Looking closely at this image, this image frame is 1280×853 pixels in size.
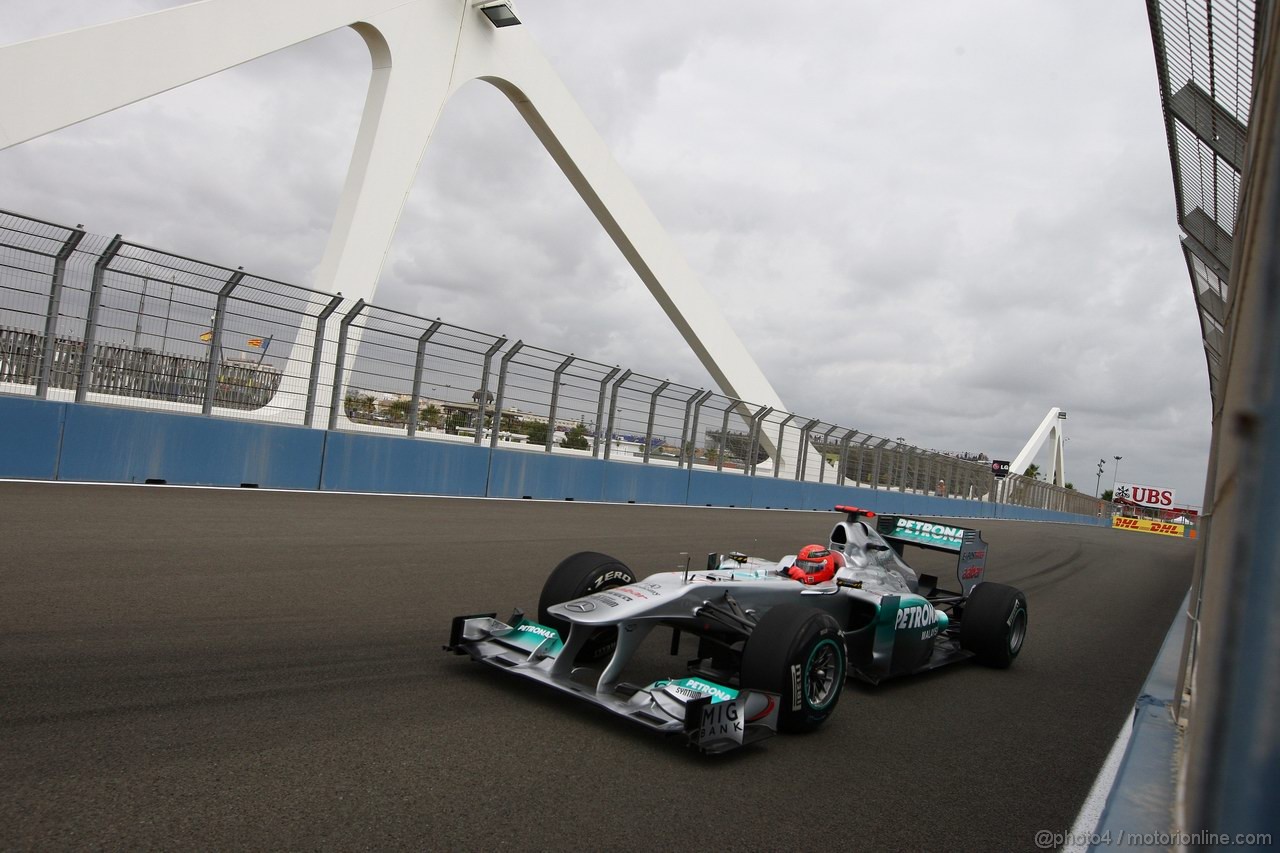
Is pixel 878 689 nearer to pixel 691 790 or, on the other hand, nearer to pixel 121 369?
pixel 691 790

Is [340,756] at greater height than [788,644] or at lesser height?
lesser

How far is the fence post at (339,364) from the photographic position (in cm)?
1257

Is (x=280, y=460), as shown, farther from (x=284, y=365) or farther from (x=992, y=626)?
(x=992, y=626)

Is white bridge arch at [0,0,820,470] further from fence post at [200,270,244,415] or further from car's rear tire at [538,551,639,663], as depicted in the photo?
car's rear tire at [538,551,639,663]

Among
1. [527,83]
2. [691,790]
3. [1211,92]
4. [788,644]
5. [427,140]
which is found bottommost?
[691,790]

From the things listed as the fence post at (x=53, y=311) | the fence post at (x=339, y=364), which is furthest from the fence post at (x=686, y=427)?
the fence post at (x=53, y=311)

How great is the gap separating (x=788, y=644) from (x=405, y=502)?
30.0 ft

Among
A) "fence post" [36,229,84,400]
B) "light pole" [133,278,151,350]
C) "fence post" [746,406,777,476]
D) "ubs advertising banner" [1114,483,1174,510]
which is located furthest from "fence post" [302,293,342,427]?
"ubs advertising banner" [1114,483,1174,510]

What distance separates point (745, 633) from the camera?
439 centimetres

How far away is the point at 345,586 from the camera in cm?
600

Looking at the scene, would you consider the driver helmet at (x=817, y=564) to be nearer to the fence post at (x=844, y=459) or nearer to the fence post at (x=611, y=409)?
the fence post at (x=611, y=409)

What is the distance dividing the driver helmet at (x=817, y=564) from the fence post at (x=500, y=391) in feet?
33.3

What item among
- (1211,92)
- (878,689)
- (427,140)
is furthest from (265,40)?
(878,689)

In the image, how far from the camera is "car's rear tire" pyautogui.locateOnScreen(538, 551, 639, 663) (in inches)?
183
